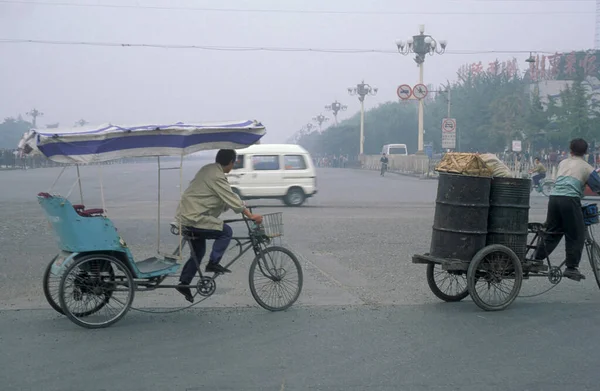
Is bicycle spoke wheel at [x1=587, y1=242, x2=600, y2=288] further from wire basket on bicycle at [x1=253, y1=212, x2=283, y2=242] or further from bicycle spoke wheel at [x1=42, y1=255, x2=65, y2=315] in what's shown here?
bicycle spoke wheel at [x1=42, y1=255, x2=65, y2=315]

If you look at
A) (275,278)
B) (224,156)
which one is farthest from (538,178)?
(224,156)

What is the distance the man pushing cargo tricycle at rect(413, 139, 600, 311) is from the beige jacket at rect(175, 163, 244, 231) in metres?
2.12

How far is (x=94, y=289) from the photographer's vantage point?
649cm

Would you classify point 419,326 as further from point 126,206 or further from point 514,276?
point 126,206

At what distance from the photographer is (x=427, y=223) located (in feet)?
53.5

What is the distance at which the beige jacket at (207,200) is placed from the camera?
6746 mm

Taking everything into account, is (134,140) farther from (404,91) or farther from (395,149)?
(395,149)

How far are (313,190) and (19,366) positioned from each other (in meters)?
17.0

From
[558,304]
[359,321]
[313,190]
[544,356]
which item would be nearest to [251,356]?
[359,321]

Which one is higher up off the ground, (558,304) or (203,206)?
(203,206)

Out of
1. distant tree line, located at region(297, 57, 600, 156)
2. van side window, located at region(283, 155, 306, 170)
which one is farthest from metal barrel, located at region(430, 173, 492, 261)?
distant tree line, located at region(297, 57, 600, 156)

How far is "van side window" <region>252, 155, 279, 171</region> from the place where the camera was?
21.6 metres

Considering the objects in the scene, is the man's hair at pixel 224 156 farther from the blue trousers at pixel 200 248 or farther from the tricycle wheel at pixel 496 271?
the tricycle wheel at pixel 496 271

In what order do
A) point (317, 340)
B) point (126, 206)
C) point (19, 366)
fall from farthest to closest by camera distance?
point (126, 206)
point (317, 340)
point (19, 366)
